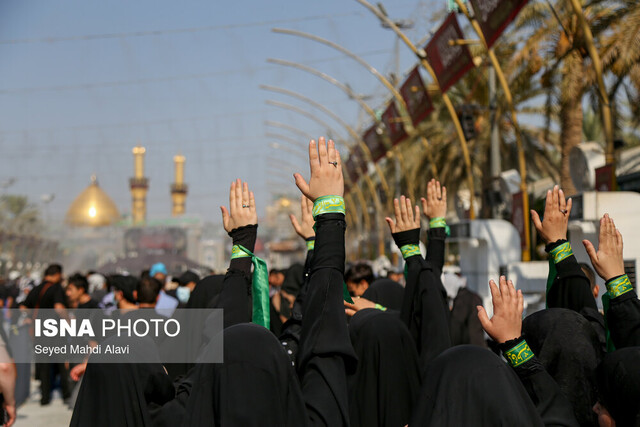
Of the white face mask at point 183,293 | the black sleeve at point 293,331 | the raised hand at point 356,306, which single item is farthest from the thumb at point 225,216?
the white face mask at point 183,293

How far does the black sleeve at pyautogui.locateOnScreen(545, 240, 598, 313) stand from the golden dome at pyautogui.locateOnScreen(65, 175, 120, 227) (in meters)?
122

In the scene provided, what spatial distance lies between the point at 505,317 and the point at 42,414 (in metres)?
8.30

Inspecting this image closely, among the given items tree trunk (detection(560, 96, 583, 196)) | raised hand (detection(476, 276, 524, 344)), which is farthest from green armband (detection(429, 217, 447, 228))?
tree trunk (detection(560, 96, 583, 196))

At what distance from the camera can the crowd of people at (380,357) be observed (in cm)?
271

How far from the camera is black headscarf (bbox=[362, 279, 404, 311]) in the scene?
5724 mm

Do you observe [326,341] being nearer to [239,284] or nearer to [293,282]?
[239,284]

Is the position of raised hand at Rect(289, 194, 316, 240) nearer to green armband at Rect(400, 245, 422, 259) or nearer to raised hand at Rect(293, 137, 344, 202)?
green armband at Rect(400, 245, 422, 259)

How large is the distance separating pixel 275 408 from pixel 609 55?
1280 centimetres

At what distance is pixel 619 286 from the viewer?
11.9ft

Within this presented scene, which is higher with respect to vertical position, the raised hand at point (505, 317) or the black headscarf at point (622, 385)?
the raised hand at point (505, 317)

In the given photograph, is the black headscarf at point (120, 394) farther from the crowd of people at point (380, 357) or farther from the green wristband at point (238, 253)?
the green wristband at point (238, 253)

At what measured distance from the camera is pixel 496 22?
11.8 meters

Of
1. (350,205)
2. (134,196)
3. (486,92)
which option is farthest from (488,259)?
(134,196)

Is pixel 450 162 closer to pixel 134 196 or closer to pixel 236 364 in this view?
pixel 236 364
